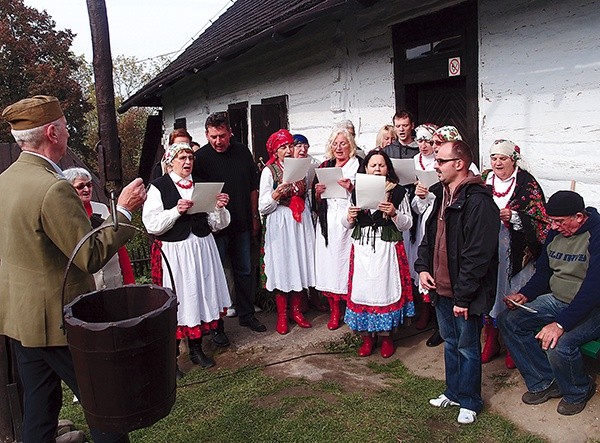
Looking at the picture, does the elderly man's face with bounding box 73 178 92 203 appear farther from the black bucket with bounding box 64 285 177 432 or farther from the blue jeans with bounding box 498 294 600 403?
the blue jeans with bounding box 498 294 600 403

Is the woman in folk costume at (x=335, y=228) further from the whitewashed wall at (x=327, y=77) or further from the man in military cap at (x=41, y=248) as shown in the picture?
the man in military cap at (x=41, y=248)

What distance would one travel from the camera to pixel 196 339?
4.66 metres

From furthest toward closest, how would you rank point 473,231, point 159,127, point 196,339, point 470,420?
point 159,127, point 196,339, point 470,420, point 473,231

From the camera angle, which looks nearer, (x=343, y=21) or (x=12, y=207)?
(x=12, y=207)

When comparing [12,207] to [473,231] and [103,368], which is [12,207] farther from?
[473,231]

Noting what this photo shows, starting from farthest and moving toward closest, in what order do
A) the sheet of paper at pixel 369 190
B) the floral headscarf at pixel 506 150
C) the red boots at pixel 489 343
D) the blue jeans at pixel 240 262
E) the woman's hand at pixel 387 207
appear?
the blue jeans at pixel 240 262 → the red boots at pixel 489 343 → the woman's hand at pixel 387 207 → the sheet of paper at pixel 369 190 → the floral headscarf at pixel 506 150

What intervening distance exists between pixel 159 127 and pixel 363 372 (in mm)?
11989

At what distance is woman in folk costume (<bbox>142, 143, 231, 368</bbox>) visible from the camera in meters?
4.31

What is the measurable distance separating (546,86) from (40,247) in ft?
11.7

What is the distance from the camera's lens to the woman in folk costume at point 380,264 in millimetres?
4355

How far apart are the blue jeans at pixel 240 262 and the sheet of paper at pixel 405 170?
1590 millimetres

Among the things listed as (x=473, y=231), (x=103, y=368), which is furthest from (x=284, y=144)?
(x=103, y=368)

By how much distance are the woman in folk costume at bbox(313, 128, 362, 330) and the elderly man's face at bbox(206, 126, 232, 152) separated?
92 cm

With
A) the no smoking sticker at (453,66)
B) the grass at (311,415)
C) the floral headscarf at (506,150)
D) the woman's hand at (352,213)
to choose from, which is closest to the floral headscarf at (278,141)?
the woman's hand at (352,213)
